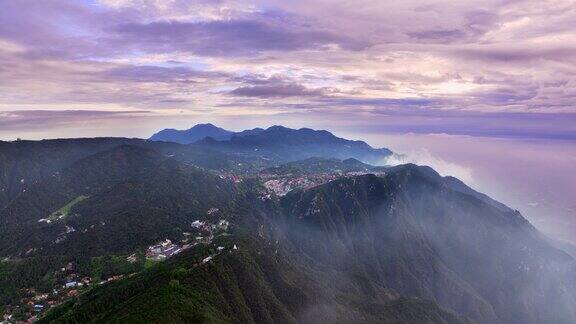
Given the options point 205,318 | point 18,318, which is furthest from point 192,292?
point 18,318

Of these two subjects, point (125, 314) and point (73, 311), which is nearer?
point (125, 314)

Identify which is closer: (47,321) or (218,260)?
(47,321)

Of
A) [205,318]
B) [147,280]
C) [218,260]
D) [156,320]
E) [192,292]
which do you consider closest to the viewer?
[156,320]

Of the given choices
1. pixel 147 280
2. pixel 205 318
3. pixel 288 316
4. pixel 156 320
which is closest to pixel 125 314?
pixel 156 320

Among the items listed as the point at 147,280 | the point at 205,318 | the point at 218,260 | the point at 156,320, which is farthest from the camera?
the point at 218,260

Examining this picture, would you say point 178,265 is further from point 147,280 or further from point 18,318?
point 18,318

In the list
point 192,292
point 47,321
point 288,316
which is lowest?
point 288,316

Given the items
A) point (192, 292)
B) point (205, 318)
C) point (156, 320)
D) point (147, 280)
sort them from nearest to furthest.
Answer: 1. point (156, 320)
2. point (205, 318)
3. point (192, 292)
4. point (147, 280)

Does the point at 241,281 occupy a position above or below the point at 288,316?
above

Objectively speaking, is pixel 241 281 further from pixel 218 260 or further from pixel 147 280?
pixel 147 280
